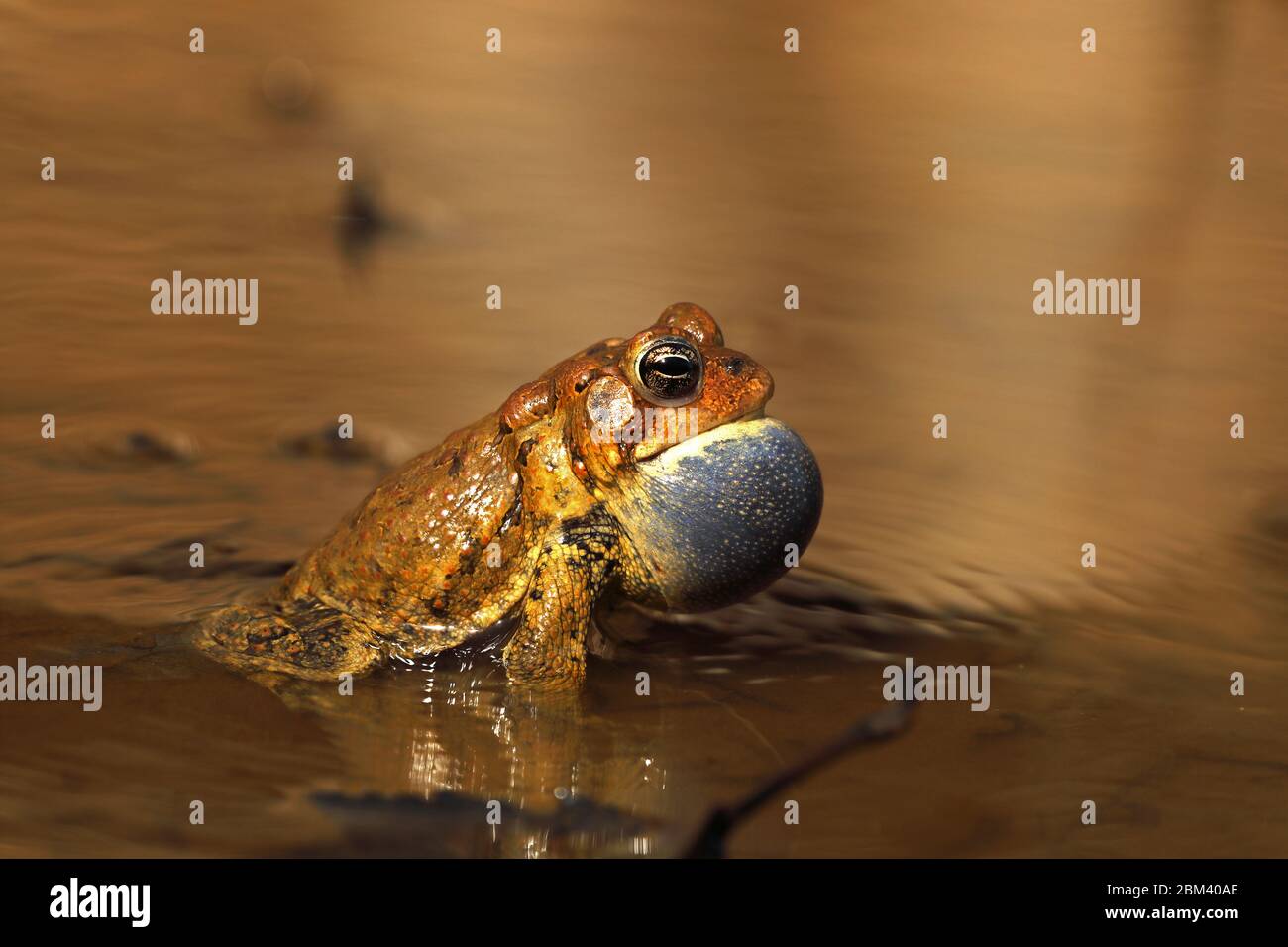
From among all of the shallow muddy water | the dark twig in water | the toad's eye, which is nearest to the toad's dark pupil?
the toad's eye

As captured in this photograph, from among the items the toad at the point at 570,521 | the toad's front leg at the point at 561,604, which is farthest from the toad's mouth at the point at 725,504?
the toad's front leg at the point at 561,604

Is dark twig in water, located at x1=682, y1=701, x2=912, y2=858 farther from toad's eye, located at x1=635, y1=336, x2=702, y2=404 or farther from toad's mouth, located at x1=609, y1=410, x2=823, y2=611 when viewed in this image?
toad's eye, located at x1=635, y1=336, x2=702, y2=404

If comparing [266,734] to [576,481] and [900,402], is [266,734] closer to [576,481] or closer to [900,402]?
[576,481]

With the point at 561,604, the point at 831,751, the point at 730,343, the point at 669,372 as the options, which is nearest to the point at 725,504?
the point at 669,372

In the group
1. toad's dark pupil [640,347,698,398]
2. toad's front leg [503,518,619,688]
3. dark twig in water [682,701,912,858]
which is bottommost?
dark twig in water [682,701,912,858]

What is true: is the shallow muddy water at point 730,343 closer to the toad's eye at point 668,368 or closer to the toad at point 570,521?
the toad at point 570,521

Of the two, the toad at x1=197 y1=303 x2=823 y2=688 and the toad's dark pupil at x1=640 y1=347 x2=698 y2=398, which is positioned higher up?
the toad's dark pupil at x1=640 y1=347 x2=698 y2=398

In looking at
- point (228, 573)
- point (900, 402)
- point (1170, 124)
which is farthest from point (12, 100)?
point (1170, 124)
